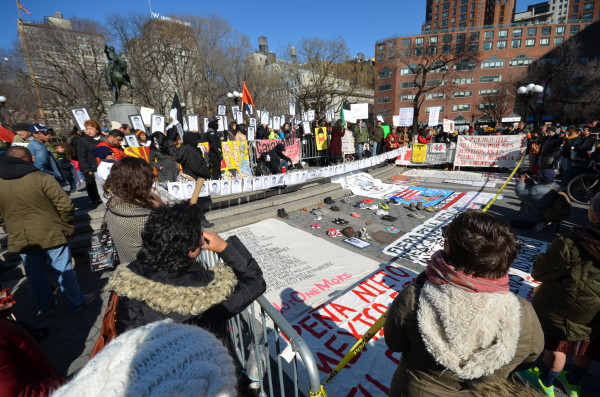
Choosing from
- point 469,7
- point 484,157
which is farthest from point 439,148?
point 469,7

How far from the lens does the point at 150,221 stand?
56.9 inches

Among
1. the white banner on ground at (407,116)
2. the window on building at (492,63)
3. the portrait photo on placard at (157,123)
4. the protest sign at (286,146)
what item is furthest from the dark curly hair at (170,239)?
the window on building at (492,63)

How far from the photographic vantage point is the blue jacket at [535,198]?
17.8 ft

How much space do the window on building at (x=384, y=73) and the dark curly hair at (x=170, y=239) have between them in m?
69.7

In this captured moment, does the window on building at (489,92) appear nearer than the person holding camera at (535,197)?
No

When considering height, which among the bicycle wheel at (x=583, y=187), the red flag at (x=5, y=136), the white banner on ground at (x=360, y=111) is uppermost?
the white banner on ground at (x=360, y=111)

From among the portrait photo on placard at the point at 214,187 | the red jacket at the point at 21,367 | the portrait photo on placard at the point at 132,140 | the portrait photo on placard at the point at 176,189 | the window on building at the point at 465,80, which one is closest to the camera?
the red jacket at the point at 21,367

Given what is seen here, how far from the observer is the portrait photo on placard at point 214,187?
6.75m

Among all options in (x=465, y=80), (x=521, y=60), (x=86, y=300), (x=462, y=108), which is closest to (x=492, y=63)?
(x=521, y=60)

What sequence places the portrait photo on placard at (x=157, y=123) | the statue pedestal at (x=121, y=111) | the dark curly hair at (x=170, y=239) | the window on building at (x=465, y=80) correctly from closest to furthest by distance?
the dark curly hair at (x=170, y=239) → the portrait photo on placard at (x=157, y=123) → the statue pedestal at (x=121, y=111) → the window on building at (x=465, y=80)

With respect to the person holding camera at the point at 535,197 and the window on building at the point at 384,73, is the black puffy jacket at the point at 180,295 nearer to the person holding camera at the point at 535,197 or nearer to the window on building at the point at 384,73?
the person holding camera at the point at 535,197

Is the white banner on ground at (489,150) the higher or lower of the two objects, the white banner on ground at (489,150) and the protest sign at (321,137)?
the lower

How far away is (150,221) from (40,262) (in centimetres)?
293

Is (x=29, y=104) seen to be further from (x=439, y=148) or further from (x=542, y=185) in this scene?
(x=542, y=185)
